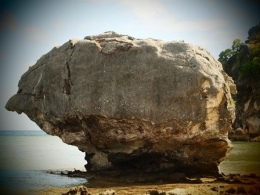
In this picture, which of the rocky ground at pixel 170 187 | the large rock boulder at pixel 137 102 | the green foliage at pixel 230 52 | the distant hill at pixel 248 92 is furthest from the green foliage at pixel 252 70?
the rocky ground at pixel 170 187

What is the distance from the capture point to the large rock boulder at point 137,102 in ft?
51.9

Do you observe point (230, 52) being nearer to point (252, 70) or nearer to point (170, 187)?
point (252, 70)

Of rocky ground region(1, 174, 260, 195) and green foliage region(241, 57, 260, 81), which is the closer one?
rocky ground region(1, 174, 260, 195)

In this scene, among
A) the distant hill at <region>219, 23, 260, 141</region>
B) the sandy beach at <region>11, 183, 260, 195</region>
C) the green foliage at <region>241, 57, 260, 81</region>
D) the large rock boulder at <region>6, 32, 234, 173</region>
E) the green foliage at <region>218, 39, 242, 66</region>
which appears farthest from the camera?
the green foliage at <region>218, 39, 242, 66</region>

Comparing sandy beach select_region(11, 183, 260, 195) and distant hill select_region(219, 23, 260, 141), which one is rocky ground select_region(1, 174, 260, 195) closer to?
sandy beach select_region(11, 183, 260, 195)

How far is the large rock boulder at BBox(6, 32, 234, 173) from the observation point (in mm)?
15820

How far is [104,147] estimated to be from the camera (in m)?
18.1

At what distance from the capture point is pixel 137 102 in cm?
1608

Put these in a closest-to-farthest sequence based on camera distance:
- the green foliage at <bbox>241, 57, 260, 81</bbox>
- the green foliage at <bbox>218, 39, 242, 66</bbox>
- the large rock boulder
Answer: the large rock boulder, the green foliage at <bbox>241, 57, 260, 81</bbox>, the green foliage at <bbox>218, 39, 242, 66</bbox>

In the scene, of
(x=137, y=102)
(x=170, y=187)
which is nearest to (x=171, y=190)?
(x=170, y=187)

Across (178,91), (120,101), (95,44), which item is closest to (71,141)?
(120,101)

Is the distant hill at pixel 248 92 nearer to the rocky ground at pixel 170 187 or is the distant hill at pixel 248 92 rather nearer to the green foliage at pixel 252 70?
the green foliage at pixel 252 70

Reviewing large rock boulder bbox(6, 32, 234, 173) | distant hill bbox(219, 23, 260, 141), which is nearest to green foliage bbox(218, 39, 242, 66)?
distant hill bbox(219, 23, 260, 141)

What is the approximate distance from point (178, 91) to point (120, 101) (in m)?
3.05
